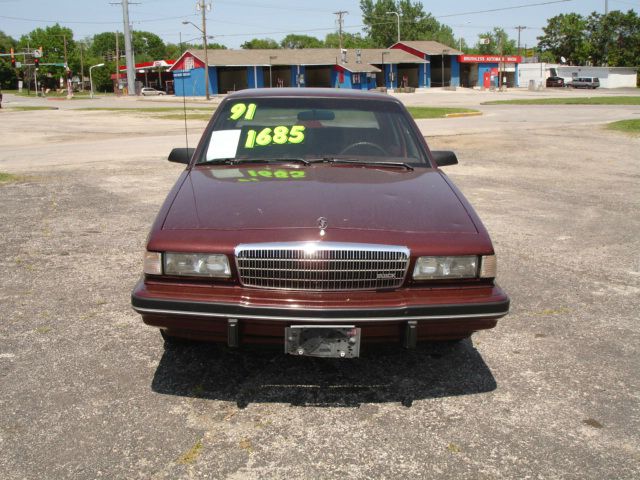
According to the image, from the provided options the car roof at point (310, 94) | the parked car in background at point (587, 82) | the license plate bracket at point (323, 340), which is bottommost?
the license plate bracket at point (323, 340)

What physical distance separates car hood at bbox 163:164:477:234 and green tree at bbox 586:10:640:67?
10534 cm

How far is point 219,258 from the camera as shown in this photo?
3223 mm

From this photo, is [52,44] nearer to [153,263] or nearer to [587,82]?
[587,82]

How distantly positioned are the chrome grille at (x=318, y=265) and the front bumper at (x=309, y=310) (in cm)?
5

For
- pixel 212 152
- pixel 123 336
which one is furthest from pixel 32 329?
pixel 212 152

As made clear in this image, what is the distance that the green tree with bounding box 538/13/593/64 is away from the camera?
347 ft

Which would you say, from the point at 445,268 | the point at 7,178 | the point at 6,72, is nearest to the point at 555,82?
the point at 7,178

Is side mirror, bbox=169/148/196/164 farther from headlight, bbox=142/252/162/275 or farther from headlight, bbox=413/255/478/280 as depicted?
headlight, bbox=413/255/478/280

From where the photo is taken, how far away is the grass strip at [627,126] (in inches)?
781

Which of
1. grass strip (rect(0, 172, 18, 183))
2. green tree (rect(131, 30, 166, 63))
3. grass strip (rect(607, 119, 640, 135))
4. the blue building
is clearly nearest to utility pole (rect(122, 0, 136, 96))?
the blue building

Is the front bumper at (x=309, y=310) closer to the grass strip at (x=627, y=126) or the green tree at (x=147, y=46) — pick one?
the grass strip at (x=627, y=126)

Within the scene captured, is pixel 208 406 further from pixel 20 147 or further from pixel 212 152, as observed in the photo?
pixel 20 147

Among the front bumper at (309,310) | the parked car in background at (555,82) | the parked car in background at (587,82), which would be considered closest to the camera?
the front bumper at (309,310)

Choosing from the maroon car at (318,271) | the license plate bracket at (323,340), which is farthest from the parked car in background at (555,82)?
the license plate bracket at (323,340)
